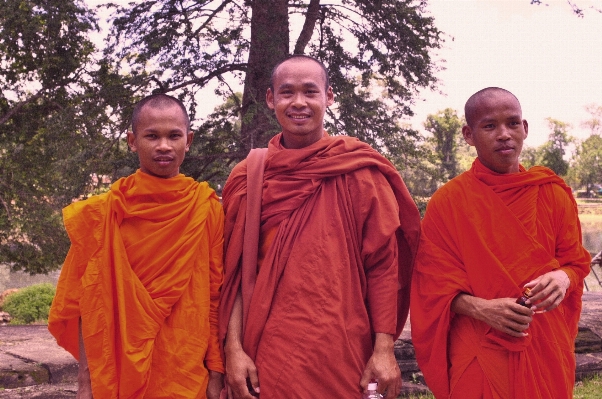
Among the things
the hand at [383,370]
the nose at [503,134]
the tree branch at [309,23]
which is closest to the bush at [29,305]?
the tree branch at [309,23]

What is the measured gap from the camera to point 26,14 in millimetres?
9227

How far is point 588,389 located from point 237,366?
12.1ft

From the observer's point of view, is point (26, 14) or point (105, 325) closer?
point (105, 325)

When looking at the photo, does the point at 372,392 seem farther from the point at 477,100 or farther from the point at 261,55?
the point at 261,55

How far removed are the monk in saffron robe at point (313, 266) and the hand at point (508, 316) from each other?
42 cm

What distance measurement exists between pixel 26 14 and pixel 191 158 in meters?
3.29

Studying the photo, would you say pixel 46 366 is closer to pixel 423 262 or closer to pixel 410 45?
pixel 423 262

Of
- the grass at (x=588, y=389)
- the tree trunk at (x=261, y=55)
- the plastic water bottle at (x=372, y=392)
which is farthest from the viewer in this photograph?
the tree trunk at (x=261, y=55)

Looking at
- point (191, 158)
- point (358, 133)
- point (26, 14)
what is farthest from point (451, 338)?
point (26, 14)

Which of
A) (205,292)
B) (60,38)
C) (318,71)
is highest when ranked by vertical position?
(60,38)

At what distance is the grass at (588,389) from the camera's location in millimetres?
4852

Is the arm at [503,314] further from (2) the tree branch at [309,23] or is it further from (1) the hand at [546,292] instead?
(2) the tree branch at [309,23]

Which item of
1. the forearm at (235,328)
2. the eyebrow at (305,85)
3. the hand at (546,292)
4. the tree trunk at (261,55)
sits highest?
the tree trunk at (261,55)

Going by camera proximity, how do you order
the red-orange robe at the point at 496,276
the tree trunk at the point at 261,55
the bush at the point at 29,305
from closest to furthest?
the red-orange robe at the point at 496,276 → the tree trunk at the point at 261,55 → the bush at the point at 29,305
